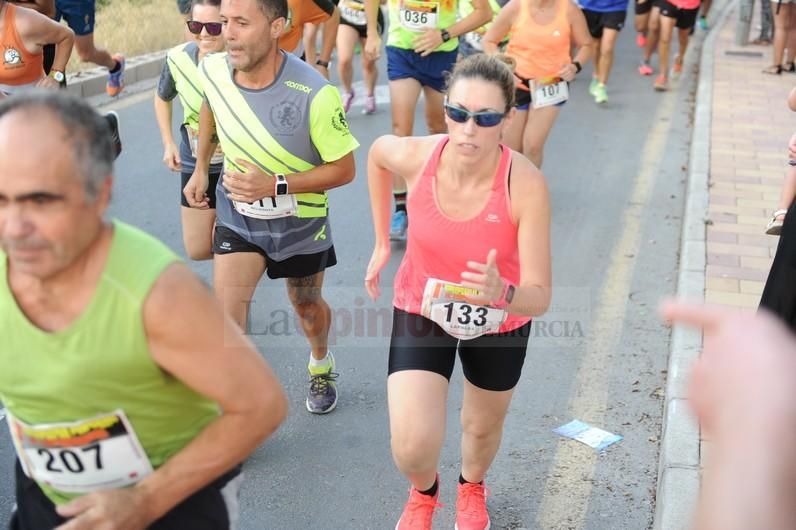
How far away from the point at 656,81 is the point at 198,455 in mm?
11444

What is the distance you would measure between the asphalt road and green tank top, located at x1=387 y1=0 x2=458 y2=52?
1.29 meters

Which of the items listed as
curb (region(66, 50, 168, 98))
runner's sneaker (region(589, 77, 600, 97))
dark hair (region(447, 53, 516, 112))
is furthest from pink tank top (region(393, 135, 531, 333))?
runner's sneaker (region(589, 77, 600, 97))

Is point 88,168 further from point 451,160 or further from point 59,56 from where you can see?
point 59,56

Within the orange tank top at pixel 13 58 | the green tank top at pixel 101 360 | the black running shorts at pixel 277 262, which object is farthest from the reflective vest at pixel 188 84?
the green tank top at pixel 101 360

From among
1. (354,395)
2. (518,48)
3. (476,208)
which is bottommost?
(354,395)

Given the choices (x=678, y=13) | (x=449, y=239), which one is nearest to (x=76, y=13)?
(x=678, y=13)

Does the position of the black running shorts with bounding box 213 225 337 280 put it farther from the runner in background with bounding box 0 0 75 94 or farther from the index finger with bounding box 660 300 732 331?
the index finger with bounding box 660 300 732 331

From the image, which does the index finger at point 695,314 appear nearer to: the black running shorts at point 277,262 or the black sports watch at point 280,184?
the black sports watch at point 280,184

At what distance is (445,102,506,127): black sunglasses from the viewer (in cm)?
348

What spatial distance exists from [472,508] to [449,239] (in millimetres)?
1061

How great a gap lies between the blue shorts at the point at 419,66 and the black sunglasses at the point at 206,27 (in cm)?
264

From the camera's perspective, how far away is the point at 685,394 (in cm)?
132

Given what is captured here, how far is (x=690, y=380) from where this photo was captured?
120 cm

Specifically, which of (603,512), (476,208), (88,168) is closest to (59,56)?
(476,208)
